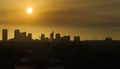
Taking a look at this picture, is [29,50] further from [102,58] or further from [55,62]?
[102,58]

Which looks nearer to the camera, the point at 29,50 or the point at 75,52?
the point at 75,52

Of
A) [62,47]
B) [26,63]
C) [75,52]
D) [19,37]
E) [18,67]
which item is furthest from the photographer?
[19,37]

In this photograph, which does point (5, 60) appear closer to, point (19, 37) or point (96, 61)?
point (96, 61)

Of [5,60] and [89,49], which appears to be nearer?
[5,60]

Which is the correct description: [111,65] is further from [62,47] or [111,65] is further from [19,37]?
[19,37]

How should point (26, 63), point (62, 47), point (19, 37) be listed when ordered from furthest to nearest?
point (19, 37)
point (62, 47)
point (26, 63)

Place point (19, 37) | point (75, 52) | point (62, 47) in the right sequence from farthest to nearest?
point (19, 37) < point (62, 47) < point (75, 52)

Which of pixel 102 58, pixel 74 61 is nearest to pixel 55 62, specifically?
pixel 74 61

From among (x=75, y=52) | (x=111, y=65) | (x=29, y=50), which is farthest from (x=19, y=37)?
(x=111, y=65)

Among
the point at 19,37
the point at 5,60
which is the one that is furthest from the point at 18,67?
the point at 19,37
